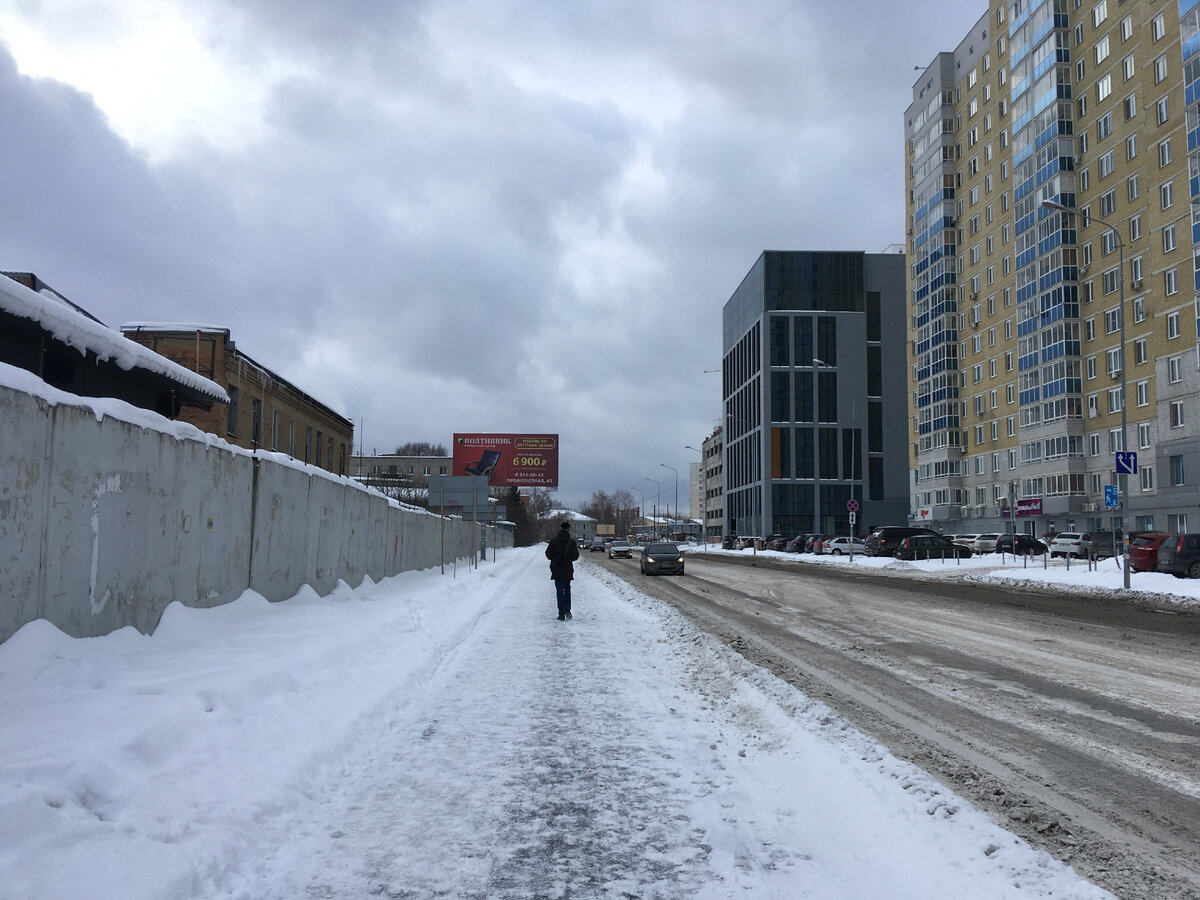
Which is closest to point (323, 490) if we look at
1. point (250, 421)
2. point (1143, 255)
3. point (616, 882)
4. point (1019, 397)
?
point (616, 882)

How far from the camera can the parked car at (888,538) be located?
46178 millimetres

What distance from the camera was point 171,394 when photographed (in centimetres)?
2053

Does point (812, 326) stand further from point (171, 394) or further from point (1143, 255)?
point (171, 394)

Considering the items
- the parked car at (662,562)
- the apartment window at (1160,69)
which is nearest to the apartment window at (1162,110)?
the apartment window at (1160,69)

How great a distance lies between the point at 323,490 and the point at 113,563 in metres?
7.45

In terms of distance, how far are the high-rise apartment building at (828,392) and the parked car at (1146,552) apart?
68.9 meters

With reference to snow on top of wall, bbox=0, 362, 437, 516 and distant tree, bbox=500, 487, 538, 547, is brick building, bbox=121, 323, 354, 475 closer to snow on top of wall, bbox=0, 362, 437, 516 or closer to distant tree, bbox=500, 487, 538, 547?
snow on top of wall, bbox=0, 362, 437, 516

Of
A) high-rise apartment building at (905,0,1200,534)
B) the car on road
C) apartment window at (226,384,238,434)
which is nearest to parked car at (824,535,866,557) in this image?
high-rise apartment building at (905,0,1200,534)

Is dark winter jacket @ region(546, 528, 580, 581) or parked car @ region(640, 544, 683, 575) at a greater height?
dark winter jacket @ region(546, 528, 580, 581)

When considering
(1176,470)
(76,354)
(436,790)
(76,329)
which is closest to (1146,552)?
(1176,470)

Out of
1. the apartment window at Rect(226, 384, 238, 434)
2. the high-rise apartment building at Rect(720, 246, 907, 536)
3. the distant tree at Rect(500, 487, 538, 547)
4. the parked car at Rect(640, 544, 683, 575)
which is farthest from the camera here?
the high-rise apartment building at Rect(720, 246, 907, 536)

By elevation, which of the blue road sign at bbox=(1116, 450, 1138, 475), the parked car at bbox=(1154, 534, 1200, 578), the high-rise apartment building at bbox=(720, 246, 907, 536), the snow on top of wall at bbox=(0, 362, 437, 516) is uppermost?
the high-rise apartment building at bbox=(720, 246, 907, 536)

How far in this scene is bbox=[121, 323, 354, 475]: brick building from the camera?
28656 mm

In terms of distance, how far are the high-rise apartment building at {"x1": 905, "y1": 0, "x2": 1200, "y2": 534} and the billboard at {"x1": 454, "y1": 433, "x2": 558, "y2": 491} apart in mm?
A: 27188
